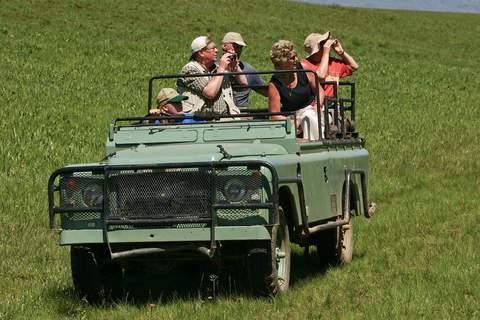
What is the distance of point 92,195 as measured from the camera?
248 inches

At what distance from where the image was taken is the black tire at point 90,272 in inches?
253

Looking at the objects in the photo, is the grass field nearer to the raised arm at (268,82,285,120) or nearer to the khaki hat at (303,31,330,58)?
the raised arm at (268,82,285,120)

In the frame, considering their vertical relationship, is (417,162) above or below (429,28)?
below

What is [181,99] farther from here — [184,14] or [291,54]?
[184,14]

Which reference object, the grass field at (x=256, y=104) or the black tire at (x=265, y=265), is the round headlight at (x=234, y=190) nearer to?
the black tire at (x=265, y=265)

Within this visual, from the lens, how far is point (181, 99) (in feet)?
27.6

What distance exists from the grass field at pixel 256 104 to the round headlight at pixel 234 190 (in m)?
0.82

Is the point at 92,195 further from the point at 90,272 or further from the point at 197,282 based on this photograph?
the point at 197,282

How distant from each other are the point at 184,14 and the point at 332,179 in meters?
37.2

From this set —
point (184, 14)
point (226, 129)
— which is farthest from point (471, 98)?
point (226, 129)

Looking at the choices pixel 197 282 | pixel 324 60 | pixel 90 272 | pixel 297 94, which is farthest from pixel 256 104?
pixel 90 272

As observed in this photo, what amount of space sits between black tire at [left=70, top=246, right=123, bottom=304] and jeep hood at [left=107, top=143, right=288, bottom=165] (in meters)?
0.73

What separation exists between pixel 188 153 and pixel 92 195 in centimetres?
82

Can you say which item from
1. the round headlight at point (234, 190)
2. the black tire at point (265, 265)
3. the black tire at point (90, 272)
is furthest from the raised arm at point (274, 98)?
the black tire at point (90, 272)
